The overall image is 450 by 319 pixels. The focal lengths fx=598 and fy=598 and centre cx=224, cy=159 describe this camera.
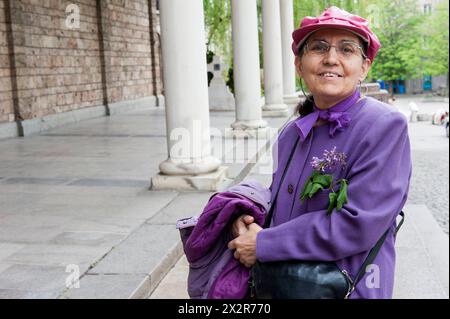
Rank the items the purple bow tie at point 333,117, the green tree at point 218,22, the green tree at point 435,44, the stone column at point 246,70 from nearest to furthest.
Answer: the purple bow tie at point 333,117, the stone column at point 246,70, the green tree at point 218,22, the green tree at point 435,44

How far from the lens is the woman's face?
1.67m

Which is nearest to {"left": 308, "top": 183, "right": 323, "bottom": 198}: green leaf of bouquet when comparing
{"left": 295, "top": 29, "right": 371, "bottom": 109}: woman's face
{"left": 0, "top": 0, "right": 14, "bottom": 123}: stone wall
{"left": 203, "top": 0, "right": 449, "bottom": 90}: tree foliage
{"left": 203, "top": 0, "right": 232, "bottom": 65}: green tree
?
{"left": 295, "top": 29, "right": 371, "bottom": 109}: woman's face

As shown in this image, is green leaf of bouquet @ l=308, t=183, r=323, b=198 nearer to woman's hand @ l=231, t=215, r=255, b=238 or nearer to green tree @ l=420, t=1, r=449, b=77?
woman's hand @ l=231, t=215, r=255, b=238

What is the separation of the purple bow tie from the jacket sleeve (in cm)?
9

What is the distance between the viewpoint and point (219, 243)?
1.77m

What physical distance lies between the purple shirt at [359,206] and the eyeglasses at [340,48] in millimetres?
135

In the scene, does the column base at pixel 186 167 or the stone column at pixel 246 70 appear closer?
the column base at pixel 186 167

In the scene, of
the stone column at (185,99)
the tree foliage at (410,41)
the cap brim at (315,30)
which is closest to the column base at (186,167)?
the stone column at (185,99)

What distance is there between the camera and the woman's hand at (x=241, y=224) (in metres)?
1.71

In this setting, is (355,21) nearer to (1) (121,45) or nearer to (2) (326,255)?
(2) (326,255)

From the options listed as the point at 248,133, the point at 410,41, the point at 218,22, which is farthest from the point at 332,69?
the point at 410,41

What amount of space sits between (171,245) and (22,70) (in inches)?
353

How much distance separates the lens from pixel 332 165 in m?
1.58

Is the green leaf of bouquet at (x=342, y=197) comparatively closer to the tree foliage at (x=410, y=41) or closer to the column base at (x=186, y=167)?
the column base at (x=186, y=167)
